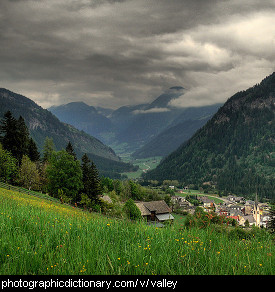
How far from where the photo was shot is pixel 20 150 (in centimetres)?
→ 5941

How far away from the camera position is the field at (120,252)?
4500mm

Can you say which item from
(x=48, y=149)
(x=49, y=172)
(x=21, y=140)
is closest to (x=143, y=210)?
(x=48, y=149)

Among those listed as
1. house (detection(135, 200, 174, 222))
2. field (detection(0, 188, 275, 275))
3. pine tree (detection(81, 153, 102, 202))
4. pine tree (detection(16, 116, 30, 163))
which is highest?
pine tree (detection(16, 116, 30, 163))

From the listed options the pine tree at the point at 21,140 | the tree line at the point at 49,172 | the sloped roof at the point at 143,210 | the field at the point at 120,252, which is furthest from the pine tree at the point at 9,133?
the field at the point at 120,252

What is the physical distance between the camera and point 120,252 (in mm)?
5172

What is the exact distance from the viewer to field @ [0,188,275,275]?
4.50m

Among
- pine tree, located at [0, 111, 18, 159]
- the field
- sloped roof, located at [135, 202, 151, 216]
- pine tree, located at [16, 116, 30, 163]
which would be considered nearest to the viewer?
the field

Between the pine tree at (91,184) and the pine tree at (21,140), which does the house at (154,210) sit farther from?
the pine tree at (21,140)

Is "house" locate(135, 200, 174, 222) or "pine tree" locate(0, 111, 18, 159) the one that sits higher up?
"pine tree" locate(0, 111, 18, 159)

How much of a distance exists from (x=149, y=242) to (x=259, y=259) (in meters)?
2.41

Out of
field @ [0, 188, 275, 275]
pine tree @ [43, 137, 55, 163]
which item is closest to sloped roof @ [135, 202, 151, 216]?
pine tree @ [43, 137, 55, 163]

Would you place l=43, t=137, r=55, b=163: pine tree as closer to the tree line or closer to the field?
the tree line
